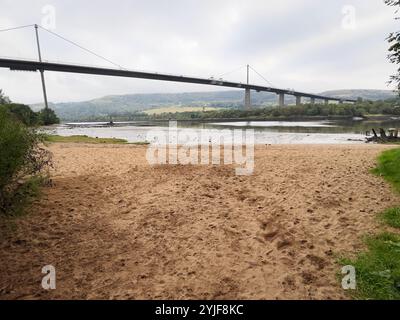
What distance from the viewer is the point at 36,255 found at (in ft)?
22.9

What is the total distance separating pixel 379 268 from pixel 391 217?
2690 mm

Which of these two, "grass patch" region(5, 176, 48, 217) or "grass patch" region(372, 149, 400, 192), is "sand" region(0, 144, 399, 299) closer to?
"grass patch" region(372, 149, 400, 192)

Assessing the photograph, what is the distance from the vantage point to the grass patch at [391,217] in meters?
7.76

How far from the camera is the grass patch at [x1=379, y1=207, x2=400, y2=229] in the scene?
306 inches

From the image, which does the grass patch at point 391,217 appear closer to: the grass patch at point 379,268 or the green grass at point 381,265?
the green grass at point 381,265

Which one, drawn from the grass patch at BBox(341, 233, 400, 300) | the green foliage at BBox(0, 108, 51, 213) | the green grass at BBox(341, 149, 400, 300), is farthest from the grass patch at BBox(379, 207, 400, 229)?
the green foliage at BBox(0, 108, 51, 213)

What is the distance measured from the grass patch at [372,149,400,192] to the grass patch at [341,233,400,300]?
4.10 m

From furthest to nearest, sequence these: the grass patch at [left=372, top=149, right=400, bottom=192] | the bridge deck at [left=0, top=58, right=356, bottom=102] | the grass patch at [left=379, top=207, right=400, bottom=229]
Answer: the bridge deck at [left=0, top=58, right=356, bottom=102] < the grass patch at [left=372, top=149, right=400, bottom=192] < the grass patch at [left=379, top=207, right=400, bottom=229]

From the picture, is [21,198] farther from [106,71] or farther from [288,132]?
[106,71]

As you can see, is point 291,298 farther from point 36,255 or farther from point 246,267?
point 36,255

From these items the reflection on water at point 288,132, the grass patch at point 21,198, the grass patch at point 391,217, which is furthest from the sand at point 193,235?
the reflection on water at point 288,132

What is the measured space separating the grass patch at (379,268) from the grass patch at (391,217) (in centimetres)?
65

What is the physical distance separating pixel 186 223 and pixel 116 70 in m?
87.7

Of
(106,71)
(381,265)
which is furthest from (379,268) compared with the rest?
(106,71)
